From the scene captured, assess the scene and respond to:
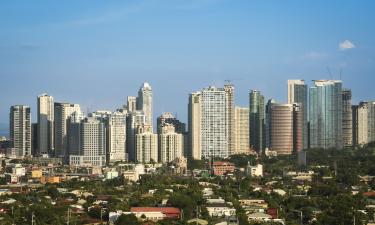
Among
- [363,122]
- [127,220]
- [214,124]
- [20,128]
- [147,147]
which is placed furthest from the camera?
[363,122]

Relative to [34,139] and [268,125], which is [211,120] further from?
[34,139]

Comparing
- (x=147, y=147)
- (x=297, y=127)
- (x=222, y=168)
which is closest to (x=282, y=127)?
(x=297, y=127)

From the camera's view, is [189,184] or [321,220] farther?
[189,184]

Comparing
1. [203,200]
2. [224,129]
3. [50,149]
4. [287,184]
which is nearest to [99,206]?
[203,200]

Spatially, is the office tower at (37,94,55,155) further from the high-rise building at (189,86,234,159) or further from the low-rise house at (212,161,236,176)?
the low-rise house at (212,161,236,176)

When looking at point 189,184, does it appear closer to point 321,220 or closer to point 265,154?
point 321,220

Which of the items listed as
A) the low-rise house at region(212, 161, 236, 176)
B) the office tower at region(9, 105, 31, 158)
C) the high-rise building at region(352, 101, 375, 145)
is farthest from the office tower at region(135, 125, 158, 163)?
the high-rise building at region(352, 101, 375, 145)

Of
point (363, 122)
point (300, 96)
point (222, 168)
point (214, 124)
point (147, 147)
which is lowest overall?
point (222, 168)
